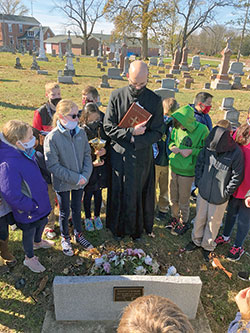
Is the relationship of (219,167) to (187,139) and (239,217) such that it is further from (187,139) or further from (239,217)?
(239,217)

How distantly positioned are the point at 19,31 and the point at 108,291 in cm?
7304

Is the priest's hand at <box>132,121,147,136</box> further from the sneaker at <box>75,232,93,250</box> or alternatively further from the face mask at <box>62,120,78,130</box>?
the sneaker at <box>75,232,93,250</box>

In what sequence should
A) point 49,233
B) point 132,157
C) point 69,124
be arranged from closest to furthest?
1. point 69,124
2. point 132,157
3. point 49,233

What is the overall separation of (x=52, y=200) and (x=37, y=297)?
135 cm

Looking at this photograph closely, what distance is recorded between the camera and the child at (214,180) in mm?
2895

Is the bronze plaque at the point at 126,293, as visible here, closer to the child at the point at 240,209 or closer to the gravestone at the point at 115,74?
the child at the point at 240,209

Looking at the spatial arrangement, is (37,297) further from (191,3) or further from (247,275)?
(191,3)

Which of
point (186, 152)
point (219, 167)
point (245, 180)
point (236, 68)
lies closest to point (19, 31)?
point (236, 68)

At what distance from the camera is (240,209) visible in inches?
129

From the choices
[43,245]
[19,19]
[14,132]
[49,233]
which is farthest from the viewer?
[19,19]

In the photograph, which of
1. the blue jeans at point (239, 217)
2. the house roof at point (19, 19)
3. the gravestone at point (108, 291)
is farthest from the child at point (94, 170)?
the house roof at point (19, 19)

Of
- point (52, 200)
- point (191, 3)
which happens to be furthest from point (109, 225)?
point (191, 3)

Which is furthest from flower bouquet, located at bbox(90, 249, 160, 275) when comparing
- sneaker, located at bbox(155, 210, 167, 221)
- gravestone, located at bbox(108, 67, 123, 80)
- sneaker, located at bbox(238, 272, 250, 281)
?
gravestone, located at bbox(108, 67, 123, 80)

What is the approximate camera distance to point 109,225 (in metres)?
3.61
